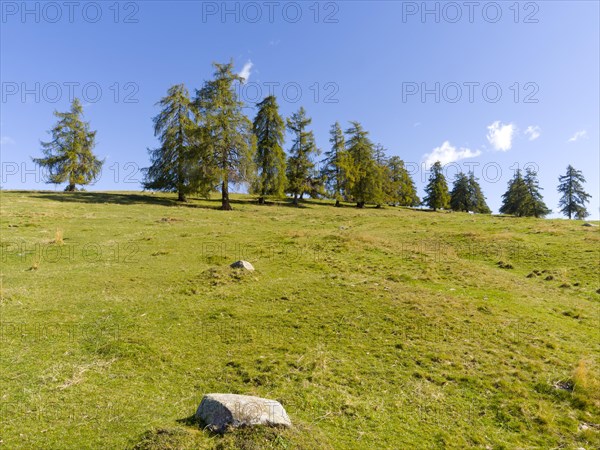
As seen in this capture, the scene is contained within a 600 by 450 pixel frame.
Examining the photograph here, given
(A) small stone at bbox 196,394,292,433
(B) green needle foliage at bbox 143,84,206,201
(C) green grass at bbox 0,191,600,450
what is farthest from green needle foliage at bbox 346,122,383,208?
(A) small stone at bbox 196,394,292,433

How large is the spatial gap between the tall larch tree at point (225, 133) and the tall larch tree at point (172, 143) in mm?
3778

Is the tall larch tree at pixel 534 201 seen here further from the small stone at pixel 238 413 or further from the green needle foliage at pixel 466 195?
the small stone at pixel 238 413

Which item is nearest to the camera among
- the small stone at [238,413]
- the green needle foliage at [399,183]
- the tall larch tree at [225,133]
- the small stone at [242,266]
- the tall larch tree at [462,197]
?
the small stone at [238,413]

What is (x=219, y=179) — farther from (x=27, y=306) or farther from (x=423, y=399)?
(x=423, y=399)

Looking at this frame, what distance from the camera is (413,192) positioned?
84875mm

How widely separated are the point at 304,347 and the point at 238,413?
405 cm

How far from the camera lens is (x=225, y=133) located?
44.4 metres

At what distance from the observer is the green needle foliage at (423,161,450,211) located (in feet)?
246

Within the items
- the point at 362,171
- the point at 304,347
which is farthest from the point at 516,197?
the point at 304,347

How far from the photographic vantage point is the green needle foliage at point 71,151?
5319 centimetres

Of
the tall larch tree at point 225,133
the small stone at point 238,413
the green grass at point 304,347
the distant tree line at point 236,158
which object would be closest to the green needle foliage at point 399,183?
the distant tree line at point 236,158

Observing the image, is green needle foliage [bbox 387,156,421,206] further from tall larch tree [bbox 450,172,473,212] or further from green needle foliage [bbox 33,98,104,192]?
green needle foliage [bbox 33,98,104,192]

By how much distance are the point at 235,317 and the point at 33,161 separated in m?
58.7

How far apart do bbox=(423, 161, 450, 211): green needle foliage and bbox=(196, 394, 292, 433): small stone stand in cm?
7565
